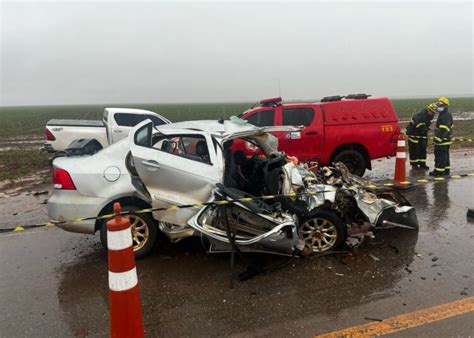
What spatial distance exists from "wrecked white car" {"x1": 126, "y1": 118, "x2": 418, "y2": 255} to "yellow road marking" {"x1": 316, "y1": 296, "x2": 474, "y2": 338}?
122 cm

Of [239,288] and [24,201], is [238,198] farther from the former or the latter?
[24,201]

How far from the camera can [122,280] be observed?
234cm

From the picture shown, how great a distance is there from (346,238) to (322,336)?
1.79m

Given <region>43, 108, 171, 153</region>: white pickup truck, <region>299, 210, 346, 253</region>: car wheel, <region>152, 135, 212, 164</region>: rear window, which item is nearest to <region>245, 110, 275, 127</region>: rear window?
<region>43, 108, 171, 153</region>: white pickup truck

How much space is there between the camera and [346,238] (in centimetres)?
446

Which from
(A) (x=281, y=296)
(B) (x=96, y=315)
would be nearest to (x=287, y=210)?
(A) (x=281, y=296)

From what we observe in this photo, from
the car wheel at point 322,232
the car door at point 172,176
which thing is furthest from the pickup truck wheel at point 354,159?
the car door at point 172,176

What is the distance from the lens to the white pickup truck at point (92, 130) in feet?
36.0

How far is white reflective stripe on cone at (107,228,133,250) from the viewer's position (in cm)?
228

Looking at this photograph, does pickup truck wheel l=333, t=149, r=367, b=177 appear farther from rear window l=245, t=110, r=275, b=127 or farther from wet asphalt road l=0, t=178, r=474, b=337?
wet asphalt road l=0, t=178, r=474, b=337

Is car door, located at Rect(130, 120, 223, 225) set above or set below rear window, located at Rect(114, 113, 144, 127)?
below

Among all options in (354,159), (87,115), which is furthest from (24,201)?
(87,115)

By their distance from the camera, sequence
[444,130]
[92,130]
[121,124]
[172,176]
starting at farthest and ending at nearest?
[121,124] < [92,130] < [444,130] < [172,176]

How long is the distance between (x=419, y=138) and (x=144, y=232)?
7.92 meters
